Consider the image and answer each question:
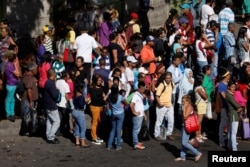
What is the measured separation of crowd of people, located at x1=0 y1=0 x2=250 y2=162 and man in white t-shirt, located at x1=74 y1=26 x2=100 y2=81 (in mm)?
26

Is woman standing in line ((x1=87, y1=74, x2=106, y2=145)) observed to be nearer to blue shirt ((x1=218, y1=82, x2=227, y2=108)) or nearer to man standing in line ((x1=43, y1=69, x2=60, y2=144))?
man standing in line ((x1=43, y1=69, x2=60, y2=144))

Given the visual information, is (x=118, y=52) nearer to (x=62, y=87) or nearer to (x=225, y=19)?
(x=62, y=87)

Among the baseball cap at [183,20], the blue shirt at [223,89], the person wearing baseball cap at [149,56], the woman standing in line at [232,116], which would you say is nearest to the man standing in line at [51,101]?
the person wearing baseball cap at [149,56]

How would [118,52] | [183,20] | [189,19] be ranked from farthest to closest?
[189,19] → [183,20] → [118,52]

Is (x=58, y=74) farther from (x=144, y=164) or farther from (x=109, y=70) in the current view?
(x=144, y=164)

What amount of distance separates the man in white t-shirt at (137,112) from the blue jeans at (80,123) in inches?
45.3

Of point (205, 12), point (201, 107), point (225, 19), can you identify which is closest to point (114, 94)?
point (201, 107)

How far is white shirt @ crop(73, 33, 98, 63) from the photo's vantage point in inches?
799

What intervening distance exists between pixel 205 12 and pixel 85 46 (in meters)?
4.74

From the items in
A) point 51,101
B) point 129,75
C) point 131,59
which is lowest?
point 51,101

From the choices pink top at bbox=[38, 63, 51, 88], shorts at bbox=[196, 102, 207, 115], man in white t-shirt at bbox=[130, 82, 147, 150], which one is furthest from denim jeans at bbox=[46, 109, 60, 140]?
shorts at bbox=[196, 102, 207, 115]

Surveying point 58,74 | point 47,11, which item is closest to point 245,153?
point 58,74

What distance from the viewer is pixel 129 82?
19.3m

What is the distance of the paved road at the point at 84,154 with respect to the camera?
1702cm
